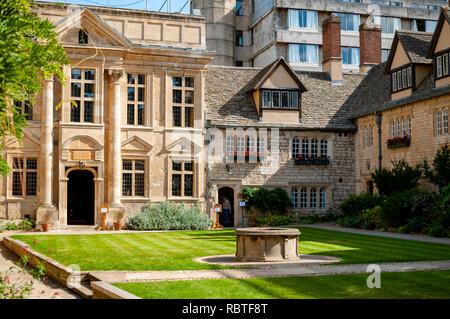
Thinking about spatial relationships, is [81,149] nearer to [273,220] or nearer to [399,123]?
[273,220]

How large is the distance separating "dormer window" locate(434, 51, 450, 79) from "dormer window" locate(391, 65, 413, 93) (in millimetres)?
1942

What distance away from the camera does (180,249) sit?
57.1 ft

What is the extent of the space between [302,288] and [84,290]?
4.27 meters

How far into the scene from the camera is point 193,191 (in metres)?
29.4

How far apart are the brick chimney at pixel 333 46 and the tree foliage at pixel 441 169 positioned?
39.3ft

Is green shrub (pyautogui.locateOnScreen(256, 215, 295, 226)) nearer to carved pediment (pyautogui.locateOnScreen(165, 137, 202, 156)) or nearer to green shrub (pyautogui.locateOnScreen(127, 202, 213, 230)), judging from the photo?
green shrub (pyautogui.locateOnScreen(127, 202, 213, 230))

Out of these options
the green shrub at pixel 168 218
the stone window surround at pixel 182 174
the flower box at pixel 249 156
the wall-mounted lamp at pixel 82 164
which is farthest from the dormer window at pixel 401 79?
the wall-mounted lamp at pixel 82 164

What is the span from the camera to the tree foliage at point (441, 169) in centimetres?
2298

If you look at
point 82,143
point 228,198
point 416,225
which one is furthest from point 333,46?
point 82,143

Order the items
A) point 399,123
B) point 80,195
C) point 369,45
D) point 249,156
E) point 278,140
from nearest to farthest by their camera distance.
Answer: point 399,123 → point 249,156 → point 278,140 → point 80,195 → point 369,45

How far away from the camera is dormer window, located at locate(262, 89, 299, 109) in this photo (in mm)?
31297

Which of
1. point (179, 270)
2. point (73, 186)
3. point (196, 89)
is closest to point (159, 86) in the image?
point (196, 89)

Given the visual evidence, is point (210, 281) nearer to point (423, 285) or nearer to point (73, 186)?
point (423, 285)
